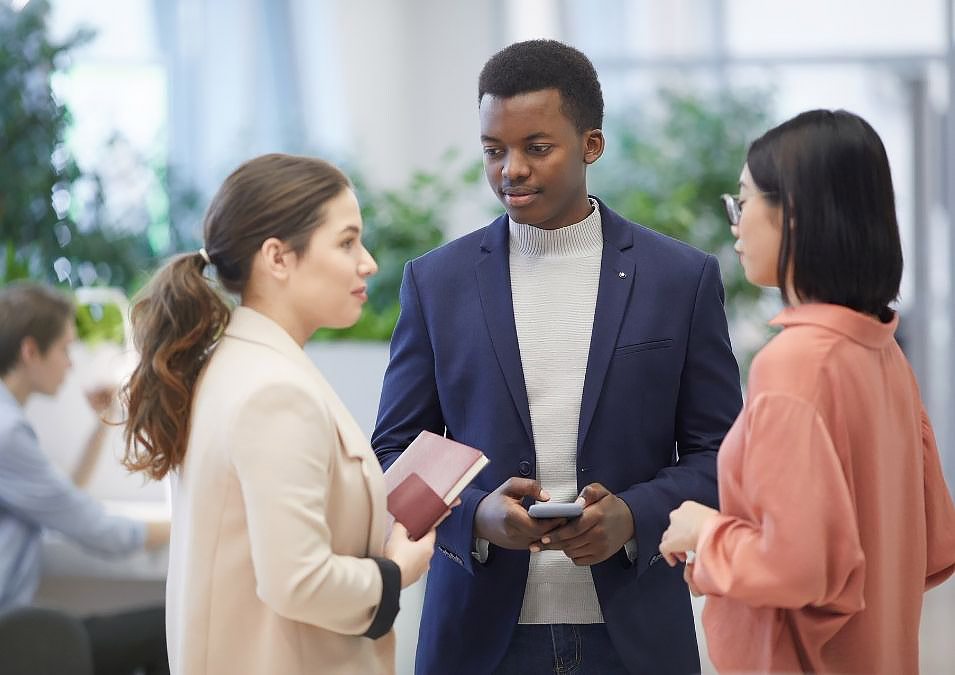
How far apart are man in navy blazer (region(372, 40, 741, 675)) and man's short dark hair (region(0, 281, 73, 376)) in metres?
2.04

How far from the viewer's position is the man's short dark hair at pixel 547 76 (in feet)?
6.19

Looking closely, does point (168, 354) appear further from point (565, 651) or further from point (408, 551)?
point (565, 651)

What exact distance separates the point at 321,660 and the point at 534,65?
1.01m

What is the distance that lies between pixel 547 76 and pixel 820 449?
2.72 ft

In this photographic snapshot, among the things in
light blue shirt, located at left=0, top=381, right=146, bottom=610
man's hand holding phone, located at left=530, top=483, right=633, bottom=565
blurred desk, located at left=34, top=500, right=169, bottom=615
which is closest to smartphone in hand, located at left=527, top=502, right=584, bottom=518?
man's hand holding phone, located at left=530, top=483, right=633, bottom=565

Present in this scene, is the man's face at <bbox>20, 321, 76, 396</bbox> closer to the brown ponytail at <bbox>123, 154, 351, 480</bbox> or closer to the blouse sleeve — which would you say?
the brown ponytail at <bbox>123, 154, 351, 480</bbox>

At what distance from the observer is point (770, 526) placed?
1.37m

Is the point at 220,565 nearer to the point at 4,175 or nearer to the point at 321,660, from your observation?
the point at 321,660

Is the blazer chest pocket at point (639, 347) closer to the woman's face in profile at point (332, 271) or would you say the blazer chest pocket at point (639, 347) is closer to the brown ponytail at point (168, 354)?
the woman's face in profile at point (332, 271)

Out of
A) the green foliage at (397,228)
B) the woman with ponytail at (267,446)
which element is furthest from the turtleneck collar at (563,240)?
the green foliage at (397,228)

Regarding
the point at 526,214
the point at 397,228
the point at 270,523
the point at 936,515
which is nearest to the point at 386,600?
the point at 270,523

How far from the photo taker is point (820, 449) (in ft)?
4.49

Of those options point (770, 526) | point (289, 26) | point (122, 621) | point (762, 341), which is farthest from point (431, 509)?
point (289, 26)

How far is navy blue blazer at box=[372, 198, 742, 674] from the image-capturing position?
1.85m
